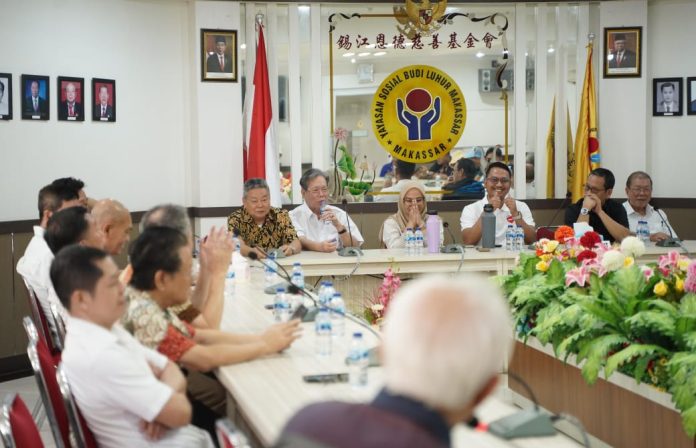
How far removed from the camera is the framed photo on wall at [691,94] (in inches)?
322

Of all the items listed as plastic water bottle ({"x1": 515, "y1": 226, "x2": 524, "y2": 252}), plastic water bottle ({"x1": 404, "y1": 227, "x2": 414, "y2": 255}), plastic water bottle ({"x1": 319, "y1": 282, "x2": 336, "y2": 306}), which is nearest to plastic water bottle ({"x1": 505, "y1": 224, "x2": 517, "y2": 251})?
plastic water bottle ({"x1": 515, "y1": 226, "x2": 524, "y2": 252})

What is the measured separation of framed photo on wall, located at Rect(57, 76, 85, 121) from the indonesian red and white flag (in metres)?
1.50

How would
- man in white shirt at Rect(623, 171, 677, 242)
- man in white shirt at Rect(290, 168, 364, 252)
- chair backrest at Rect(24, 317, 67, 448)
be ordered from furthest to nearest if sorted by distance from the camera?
man in white shirt at Rect(623, 171, 677, 242) < man in white shirt at Rect(290, 168, 364, 252) < chair backrest at Rect(24, 317, 67, 448)

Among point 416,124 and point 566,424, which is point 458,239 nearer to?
point 416,124

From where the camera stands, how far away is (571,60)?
838cm

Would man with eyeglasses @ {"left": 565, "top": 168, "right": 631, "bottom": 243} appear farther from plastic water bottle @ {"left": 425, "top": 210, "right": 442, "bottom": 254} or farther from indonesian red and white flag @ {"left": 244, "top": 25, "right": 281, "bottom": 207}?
indonesian red and white flag @ {"left": 244, "top": 25, "right": 281, "bottom": 207}

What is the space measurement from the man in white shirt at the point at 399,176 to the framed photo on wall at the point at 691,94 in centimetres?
254

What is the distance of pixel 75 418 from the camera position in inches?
99.3

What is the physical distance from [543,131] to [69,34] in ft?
13.9

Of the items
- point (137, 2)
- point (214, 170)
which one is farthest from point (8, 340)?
point (137, 2)

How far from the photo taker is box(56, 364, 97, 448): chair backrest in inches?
98.8

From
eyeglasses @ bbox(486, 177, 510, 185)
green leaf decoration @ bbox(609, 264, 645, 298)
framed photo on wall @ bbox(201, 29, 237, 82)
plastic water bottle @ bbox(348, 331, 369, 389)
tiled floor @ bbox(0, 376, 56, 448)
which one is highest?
framed photo on wall @ bbox(201, 29, 237, 82)

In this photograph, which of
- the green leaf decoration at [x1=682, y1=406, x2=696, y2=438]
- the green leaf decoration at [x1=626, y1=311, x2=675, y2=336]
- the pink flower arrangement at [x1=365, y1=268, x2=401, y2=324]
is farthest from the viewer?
the pink flower arrangement at [x1=365, y1=268, x2=401, y2=324]

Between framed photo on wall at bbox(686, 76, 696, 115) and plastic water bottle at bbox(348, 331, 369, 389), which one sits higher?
framed photo on wall at bbox(686, 76, 696, 115)
